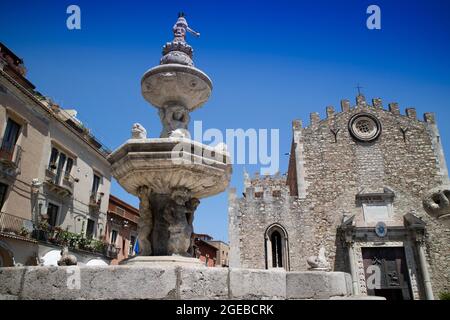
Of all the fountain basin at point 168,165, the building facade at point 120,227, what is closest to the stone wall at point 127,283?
the fountain basin at point 168,165

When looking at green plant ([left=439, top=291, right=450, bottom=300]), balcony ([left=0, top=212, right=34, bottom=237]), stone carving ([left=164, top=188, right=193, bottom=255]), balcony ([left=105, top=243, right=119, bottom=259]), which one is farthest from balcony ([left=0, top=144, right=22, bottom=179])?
green plant ([left=439, top=291, right=450, bottom=300])

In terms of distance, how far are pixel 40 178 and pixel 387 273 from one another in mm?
18849

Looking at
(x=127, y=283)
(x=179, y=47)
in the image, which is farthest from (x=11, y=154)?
(x=127, y=283)

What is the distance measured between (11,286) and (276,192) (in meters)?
16.2

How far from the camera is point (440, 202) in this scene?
6262 mm

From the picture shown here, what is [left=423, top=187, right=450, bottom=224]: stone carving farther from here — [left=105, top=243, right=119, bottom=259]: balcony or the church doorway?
[left=105, top=243, right=119, bottom=259]: balcony

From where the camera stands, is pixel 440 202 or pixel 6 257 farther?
pixel 6 257

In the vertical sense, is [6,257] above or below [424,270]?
above

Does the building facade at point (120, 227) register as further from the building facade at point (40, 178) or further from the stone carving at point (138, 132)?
the stone carving at point (138, 132)

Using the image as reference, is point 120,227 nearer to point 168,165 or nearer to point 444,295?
point 444,295

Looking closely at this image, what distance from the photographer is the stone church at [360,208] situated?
54.5 feet

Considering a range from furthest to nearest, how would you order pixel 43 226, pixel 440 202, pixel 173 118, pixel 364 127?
pixel 364 127 < pixel 43 226 < pixel 440 202 < pixel 173 118

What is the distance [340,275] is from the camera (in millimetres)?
3930
